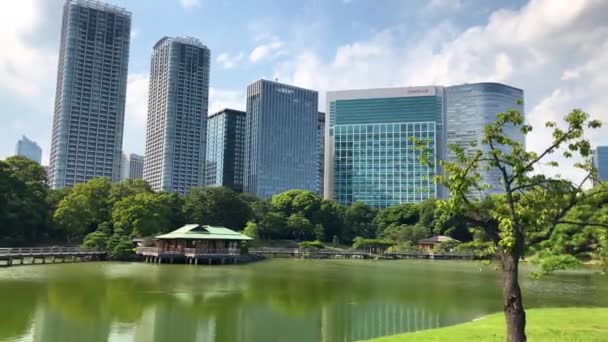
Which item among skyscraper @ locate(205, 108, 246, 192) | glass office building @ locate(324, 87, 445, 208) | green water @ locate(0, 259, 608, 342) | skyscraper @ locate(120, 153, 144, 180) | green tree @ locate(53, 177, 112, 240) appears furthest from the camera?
skyscraper @ locate(120, 153, 144, 180)

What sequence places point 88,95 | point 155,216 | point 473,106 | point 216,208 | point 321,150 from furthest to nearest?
point 321,150, point 473,106, point 88,95, point 216,208, point 155,216

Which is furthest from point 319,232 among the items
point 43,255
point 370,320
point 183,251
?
point 370,320

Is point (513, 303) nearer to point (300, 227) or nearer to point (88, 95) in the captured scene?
point (300, 227)

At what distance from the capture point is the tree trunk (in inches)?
346

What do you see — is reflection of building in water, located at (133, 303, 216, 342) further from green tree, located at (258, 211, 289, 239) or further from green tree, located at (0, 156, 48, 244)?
green tree, located at (258, 211, 289, 239)

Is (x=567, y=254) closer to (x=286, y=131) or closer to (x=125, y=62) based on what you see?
(x=125, y=62)

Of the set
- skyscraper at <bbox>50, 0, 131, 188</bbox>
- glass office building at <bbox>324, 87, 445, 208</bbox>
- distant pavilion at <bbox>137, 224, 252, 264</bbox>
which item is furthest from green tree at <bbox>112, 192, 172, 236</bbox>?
glass office building at <bbox>324, 87, 445, 208</bbox>

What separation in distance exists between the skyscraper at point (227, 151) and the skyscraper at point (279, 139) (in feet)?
16.5

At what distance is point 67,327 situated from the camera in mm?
14578

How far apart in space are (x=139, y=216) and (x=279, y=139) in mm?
81176

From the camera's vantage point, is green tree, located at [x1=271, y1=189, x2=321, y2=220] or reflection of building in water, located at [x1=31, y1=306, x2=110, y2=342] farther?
green tree, located at [x1=271, y1=189, x2=321, y2=220]

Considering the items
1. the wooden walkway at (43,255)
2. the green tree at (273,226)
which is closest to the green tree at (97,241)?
the wooden walkway at (43,255)

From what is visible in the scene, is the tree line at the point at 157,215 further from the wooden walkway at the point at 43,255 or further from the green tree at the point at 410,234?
the wooden walkway at the point at 43,255

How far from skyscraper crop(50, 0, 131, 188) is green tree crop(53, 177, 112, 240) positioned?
46875 millimetres
